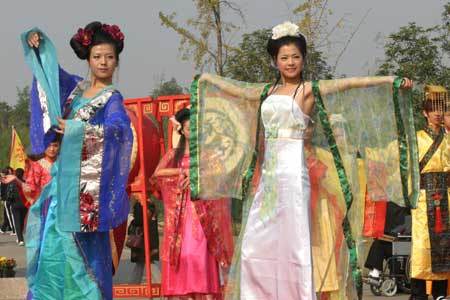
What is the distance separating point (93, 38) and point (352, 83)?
4.89 feet

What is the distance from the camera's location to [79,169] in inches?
243

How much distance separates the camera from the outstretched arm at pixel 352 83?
6.26m

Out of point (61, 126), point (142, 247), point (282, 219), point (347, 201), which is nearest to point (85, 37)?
point (61, 126)

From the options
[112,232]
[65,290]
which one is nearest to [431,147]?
[112,232]

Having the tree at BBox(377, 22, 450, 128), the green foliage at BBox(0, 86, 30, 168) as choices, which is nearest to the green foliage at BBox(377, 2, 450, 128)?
the tree at BBox(377, 22, 450, 128)

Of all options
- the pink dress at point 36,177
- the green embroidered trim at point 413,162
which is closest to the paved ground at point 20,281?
the pink dress at point 36,177

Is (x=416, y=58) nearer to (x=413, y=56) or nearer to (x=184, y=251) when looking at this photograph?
(x=413, y=56)

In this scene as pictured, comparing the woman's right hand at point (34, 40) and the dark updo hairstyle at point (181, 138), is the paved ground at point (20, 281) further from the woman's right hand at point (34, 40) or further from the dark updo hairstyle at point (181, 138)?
the woman's right hand at point (34, 40)

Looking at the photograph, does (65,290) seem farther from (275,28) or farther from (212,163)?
(275,28)

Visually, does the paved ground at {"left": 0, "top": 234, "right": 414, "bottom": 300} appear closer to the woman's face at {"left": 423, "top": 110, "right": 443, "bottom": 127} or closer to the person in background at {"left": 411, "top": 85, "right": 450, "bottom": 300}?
the person in background at {"left": 411, "top": 85, "right": 450, "bottom": 300}

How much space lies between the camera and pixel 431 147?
28.5 ft

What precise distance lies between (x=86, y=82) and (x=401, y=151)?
1846 millimetres

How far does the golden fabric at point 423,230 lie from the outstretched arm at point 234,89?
2.63 meters

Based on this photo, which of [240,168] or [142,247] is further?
[142,247]
